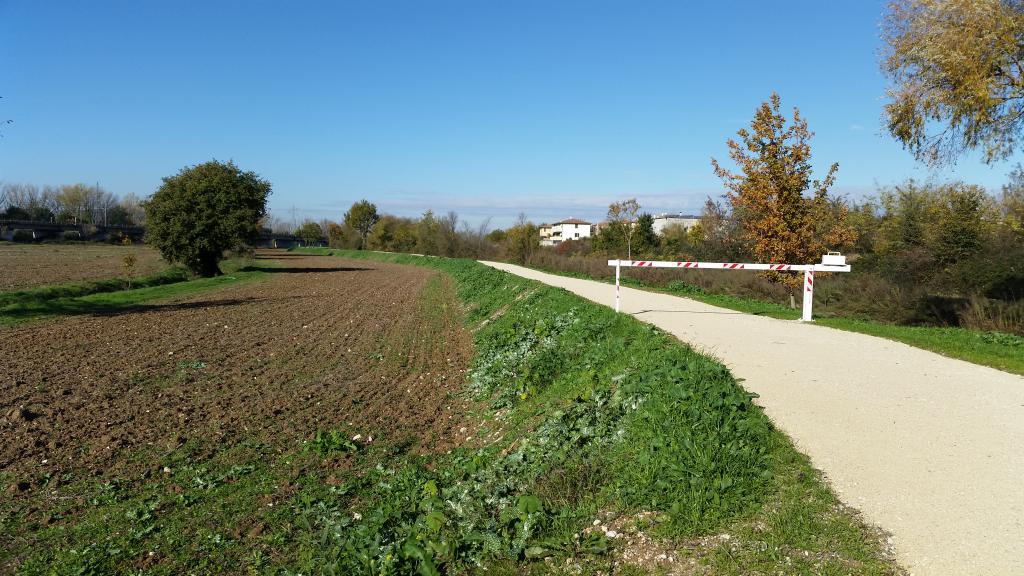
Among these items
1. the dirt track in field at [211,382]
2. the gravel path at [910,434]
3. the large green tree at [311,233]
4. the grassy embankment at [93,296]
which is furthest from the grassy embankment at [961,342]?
the large green tree at [311,233]

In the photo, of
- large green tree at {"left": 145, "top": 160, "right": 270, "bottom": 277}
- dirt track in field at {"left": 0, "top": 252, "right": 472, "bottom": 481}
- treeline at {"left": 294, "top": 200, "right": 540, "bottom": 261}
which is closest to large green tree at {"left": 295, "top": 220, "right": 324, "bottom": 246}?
treeline at {"left": 294, "top": 200, "right": 540, "bottom": 261}

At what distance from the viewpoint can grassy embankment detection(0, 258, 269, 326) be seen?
66.8 feet

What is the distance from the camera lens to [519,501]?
17.2 feet

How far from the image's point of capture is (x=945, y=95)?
1333 cm

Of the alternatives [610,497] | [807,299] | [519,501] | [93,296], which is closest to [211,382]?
[519,501]

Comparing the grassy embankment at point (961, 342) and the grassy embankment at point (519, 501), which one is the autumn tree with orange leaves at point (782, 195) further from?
the grassy embankment at point (519, 501)

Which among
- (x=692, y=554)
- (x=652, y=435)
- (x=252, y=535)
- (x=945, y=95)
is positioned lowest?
(x=252, y=535)

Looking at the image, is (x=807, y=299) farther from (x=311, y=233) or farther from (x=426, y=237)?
(x=311, y=233)

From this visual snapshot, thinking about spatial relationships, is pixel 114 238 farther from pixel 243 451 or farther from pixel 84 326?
pixel 243 451

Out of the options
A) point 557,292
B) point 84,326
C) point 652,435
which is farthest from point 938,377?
point 84,326

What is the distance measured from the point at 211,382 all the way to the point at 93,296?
18648 mm

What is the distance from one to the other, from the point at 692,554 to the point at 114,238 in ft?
352

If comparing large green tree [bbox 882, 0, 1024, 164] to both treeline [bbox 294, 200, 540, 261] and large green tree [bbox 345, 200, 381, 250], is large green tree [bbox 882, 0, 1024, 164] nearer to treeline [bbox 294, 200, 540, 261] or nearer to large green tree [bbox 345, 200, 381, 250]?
treeline [bbox 294, 200, 540, 261]

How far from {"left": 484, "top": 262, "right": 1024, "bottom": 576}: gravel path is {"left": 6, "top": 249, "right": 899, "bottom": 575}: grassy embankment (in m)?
0.32
